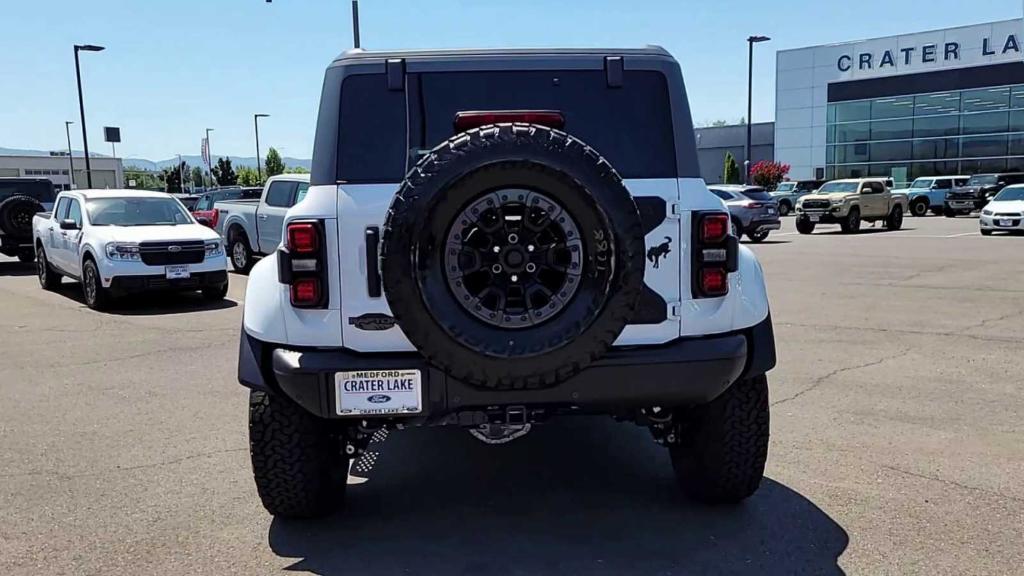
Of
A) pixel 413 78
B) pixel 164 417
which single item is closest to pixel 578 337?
pixel 413 78

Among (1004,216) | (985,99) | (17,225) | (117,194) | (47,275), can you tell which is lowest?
(47,275)

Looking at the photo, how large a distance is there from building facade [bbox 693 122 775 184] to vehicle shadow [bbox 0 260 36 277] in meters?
51.8

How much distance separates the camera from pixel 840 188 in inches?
1073

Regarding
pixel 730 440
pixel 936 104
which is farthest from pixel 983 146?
pixel 730 440

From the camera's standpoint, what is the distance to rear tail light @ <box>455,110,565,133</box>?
3387mm

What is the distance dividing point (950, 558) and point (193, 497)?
3.62 metres

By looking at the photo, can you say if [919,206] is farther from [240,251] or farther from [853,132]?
[240,251]

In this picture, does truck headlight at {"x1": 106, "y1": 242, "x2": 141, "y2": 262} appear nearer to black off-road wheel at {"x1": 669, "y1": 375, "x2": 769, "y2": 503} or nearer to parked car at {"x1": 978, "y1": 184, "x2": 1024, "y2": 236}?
black off-road wheel at {"x1": 669, "y1": 375, "x2": 769, "y2": 503}

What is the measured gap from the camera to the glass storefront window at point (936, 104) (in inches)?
1855

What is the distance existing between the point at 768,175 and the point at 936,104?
33.3 feet

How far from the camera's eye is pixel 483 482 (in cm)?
442

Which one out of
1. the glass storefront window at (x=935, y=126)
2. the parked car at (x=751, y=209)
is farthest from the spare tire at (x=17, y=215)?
the glass storefront window at (x=935, y=126)

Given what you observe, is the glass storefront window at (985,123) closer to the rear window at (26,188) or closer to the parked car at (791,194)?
the parked car at (791,194)

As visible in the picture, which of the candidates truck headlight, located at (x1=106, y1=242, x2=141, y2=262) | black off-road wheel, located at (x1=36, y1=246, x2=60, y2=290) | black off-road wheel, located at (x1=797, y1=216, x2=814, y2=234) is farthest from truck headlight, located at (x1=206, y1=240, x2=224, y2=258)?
black off-road wheel, located at (x1=797, y1=216, x2=814, y2=234)
